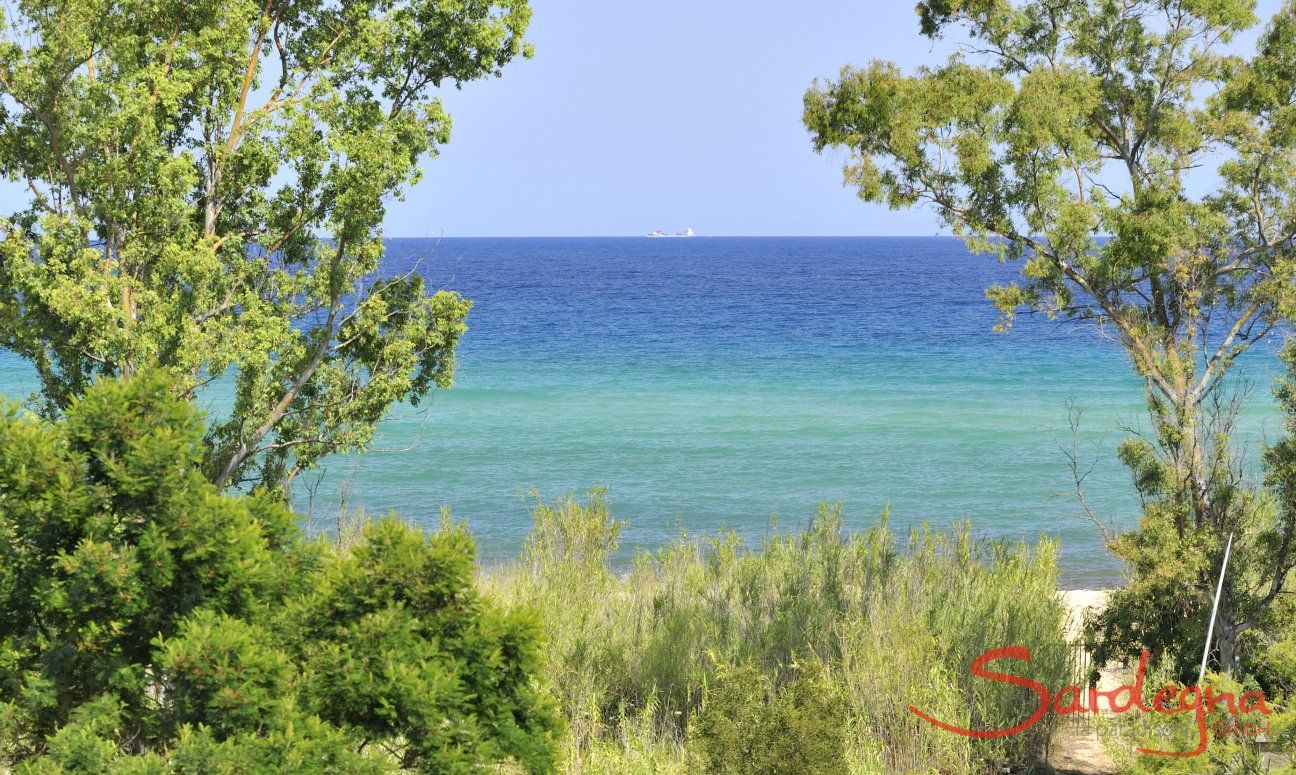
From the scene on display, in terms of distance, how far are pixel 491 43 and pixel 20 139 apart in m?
3.86

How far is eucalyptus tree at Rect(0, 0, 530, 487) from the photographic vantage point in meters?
7.87

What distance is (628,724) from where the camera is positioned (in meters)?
7.51

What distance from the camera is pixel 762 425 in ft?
85.8

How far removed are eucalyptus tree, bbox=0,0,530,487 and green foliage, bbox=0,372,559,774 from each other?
341 cm

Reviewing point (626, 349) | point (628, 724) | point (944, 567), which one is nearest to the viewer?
point (628, 724)

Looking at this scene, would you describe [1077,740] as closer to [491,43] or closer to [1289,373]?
[1289,373]

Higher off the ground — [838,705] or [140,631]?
[140,631]

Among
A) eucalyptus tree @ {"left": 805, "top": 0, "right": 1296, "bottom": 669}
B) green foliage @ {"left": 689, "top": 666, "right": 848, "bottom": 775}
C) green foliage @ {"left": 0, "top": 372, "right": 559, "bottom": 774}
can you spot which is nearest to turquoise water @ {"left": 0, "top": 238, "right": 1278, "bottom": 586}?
eucalyptus tree @ {"left": 805, "top": 0, "right": 1296, "bottom": 669}

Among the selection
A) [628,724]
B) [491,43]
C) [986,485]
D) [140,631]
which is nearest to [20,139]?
[491,43]

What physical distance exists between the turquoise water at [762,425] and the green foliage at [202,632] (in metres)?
5.01

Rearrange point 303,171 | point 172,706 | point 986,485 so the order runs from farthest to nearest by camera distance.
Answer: point 986,485, point 303,171, point 172,706

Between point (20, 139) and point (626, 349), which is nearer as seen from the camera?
point (20, 139)

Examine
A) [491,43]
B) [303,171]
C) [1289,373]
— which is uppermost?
[491,43]

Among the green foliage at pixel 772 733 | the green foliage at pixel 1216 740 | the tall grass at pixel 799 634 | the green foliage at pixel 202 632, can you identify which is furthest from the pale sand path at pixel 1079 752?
the green foliage at pixel 202 632
